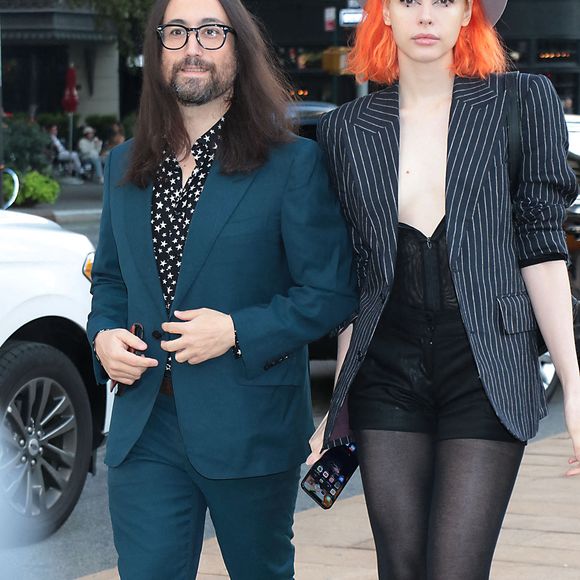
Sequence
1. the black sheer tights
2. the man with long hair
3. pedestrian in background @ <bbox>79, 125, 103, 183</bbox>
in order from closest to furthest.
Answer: the black sheer tights, the man with long hair, pedestrian in background @ <bbox>79, 125, 103, 183</bbox>

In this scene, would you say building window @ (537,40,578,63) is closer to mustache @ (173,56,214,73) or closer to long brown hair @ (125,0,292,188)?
long brown hair @ (125,0,292,188)

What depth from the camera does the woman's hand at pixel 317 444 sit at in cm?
350

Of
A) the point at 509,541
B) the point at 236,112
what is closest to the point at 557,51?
the point at 509,541

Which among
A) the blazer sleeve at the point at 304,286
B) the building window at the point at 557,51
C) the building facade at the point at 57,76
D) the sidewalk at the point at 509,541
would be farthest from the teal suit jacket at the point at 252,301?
A: the building facade at the point at 57,76

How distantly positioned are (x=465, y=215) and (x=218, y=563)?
→ 2.45m

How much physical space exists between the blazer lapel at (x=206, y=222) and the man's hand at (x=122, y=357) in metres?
0.13

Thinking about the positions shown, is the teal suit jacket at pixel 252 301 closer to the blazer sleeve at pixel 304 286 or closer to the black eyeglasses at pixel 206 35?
the blazer sleeve at pixel 304 286

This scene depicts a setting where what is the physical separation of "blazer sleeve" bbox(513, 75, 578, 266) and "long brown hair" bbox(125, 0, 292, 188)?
62 cm

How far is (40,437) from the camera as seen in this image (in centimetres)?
575

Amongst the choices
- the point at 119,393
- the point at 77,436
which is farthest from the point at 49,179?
the point at 119,393

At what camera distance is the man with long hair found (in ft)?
11.2

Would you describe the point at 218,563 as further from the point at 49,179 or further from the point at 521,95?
the point at 49,179

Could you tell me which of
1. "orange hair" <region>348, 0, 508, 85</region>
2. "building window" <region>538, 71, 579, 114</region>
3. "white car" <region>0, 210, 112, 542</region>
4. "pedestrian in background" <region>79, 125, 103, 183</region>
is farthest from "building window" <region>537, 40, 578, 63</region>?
"orange hair" <region>348, 0, 508, 85</region>

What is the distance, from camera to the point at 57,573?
543 centimetres
